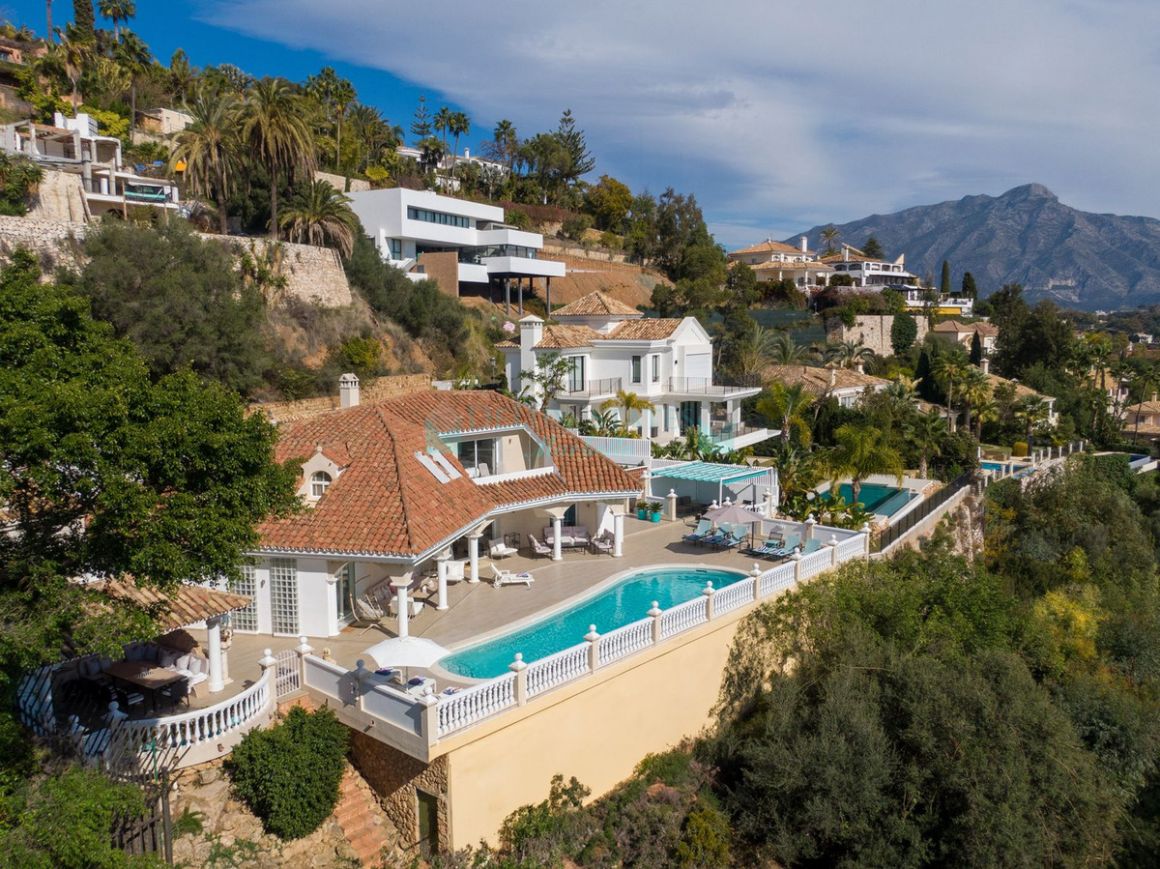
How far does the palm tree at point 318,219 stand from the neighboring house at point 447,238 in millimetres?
6159

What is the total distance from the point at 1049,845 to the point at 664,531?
13.5 metres

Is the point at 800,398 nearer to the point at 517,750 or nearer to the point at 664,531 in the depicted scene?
the point at 664,531

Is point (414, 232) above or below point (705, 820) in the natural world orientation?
→ above

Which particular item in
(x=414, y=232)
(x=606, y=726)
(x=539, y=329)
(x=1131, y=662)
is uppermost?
(x=414, y=232)

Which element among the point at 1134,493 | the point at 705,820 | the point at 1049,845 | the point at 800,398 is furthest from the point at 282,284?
the point at 1134,493

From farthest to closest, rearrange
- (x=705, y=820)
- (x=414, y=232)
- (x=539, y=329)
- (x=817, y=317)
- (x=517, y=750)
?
(x=817, y=317)
(x=414, y=232)
(x=539, y=329)
(x=705, y=820)
(x=517, y=750)

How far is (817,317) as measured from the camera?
69812mm

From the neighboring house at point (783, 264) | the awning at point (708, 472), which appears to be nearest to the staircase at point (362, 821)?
the awning at point (708, 472)

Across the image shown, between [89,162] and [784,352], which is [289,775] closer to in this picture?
[89,162]

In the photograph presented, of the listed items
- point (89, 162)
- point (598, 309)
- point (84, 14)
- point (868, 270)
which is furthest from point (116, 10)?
point (868, 270)

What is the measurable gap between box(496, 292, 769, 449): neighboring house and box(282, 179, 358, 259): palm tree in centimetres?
1165

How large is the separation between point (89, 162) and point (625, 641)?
3775 cm

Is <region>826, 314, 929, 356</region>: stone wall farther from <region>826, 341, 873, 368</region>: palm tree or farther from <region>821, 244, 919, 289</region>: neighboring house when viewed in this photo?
<region>821, 244, 919, 289</region>: neighboring house

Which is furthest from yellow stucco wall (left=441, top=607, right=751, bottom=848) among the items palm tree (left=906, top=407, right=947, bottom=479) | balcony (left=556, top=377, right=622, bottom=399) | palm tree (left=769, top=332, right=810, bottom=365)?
palm tree (left=769, top=332, right=810, bottom=365)
